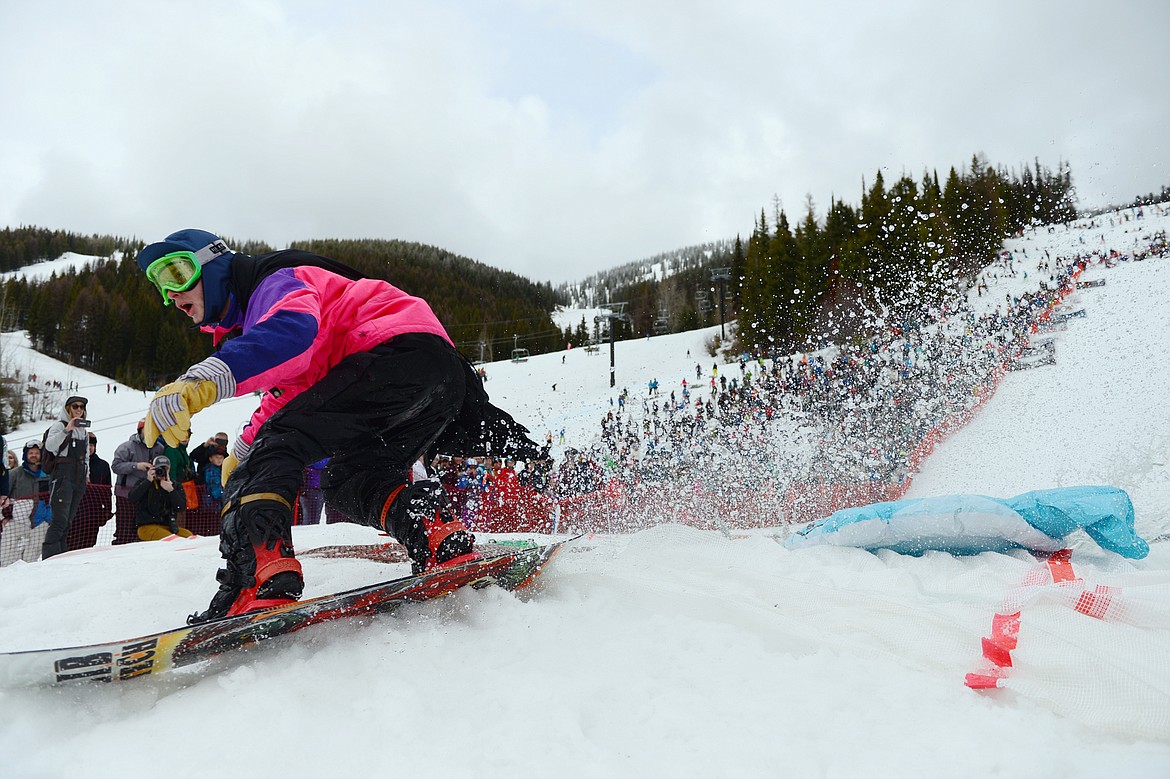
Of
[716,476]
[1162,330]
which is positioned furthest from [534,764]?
[1162,330]

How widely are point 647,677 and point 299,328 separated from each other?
140 cm

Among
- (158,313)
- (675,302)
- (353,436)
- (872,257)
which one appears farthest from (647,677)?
(675,302)

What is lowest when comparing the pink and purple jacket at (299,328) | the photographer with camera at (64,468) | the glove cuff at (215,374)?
the photographer with camera at (64,468)

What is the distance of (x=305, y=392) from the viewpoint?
203 centimetres

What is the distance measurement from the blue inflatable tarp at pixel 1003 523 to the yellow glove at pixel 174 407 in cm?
264

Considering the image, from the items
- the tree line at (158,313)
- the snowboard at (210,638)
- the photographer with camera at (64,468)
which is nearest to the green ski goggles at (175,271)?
the snowboard at (210,638)

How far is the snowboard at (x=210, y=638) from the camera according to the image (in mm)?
1374

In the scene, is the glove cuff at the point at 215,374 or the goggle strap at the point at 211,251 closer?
the glove cuff at the point at 215,374

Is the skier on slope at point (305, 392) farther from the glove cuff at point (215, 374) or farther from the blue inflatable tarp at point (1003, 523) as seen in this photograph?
the blue inflatable tarp at point (1003, 523)

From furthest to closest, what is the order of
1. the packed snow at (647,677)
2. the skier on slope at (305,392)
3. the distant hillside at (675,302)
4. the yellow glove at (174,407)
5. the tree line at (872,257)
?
the distant hillside at (675,302), the tree line at (872,257), the skier on slope at (305,392), the yellow glove at (174,407), the packed snow at (647,677)

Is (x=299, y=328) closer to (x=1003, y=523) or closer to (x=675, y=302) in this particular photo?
(x=1003, y=523)

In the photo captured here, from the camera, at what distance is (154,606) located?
2.19 metres

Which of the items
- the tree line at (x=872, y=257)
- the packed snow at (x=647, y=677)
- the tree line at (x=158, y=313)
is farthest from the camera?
the tree line at (x=158, y=313)

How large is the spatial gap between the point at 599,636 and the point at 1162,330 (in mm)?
15078
